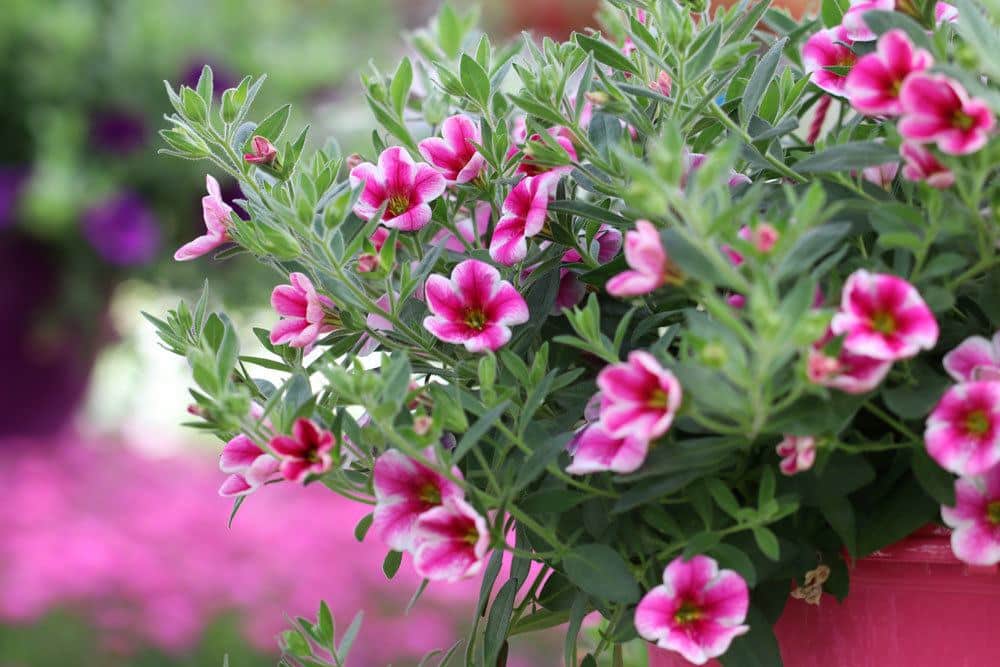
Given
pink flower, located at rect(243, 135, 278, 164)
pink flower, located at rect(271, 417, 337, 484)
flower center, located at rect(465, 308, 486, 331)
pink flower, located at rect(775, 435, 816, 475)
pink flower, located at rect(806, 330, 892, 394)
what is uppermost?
pink flower, located at rect(243, 135, 278, 164)

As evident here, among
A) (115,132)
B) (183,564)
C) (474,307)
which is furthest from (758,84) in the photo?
(115,132)

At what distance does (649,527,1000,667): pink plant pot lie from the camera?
0.39 meters

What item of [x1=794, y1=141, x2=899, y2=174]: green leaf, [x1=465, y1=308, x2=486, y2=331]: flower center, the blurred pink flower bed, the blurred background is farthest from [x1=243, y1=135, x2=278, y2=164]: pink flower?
the blurred background

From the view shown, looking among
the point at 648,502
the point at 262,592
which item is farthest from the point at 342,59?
the point at 648,502

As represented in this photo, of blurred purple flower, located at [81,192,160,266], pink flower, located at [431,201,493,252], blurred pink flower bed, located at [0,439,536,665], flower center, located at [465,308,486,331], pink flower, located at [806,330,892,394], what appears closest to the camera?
pink flower, located at [806,330,892,394]

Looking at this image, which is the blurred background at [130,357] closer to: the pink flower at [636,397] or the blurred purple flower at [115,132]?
the blurred purple flower at [115,132]

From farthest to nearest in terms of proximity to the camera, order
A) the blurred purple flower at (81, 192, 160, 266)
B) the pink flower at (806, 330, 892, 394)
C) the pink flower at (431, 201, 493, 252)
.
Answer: the blurred purple flower at (81, 192, 160, 266), the pink flower at (431, 201, 493, 252), the pink flower at (806, 330, 892, 394)

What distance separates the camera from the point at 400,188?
44cm

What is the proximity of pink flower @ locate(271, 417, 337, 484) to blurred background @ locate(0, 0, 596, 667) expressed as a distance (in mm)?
1655

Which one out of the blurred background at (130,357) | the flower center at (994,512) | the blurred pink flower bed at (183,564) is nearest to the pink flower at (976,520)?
the flower center at (994,512)

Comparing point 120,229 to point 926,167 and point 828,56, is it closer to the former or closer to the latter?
point 828,56

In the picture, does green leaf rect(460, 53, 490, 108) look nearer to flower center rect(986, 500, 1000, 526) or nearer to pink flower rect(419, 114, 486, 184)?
pink flower rect(419, 114, 486, 184)

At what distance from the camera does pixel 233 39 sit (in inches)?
98.2

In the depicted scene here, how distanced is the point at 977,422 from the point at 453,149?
0.23 metres
